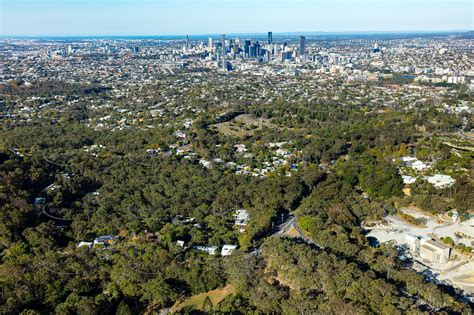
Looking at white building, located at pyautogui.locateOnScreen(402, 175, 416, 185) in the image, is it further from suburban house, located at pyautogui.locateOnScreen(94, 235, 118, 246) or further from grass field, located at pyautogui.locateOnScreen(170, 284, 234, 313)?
suburban house, located at pyautogui.locateOnScreen(94, 235, 118, 246)

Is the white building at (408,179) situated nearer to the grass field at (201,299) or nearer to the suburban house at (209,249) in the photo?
the suburban house at (209,249)

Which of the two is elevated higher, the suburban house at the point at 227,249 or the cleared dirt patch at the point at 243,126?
the cleared dirt patch at the point at 243,126

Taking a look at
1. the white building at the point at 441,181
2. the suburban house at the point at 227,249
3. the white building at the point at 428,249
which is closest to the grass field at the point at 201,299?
the suburban house at the point at 227,249

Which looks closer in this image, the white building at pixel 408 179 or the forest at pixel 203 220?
the forest at pixel 203 220

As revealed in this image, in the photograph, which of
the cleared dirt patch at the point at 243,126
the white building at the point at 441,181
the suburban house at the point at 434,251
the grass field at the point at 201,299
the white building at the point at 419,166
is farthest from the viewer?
the cleared dirt patch at the point at 243,126

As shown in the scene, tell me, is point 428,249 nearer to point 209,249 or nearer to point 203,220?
point 209,249

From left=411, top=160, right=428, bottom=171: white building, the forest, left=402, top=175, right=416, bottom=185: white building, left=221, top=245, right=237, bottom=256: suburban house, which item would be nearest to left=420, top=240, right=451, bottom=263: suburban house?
the forest

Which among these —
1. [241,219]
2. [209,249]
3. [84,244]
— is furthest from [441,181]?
[84,244]

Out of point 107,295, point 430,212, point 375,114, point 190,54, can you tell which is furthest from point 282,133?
point 190,54
